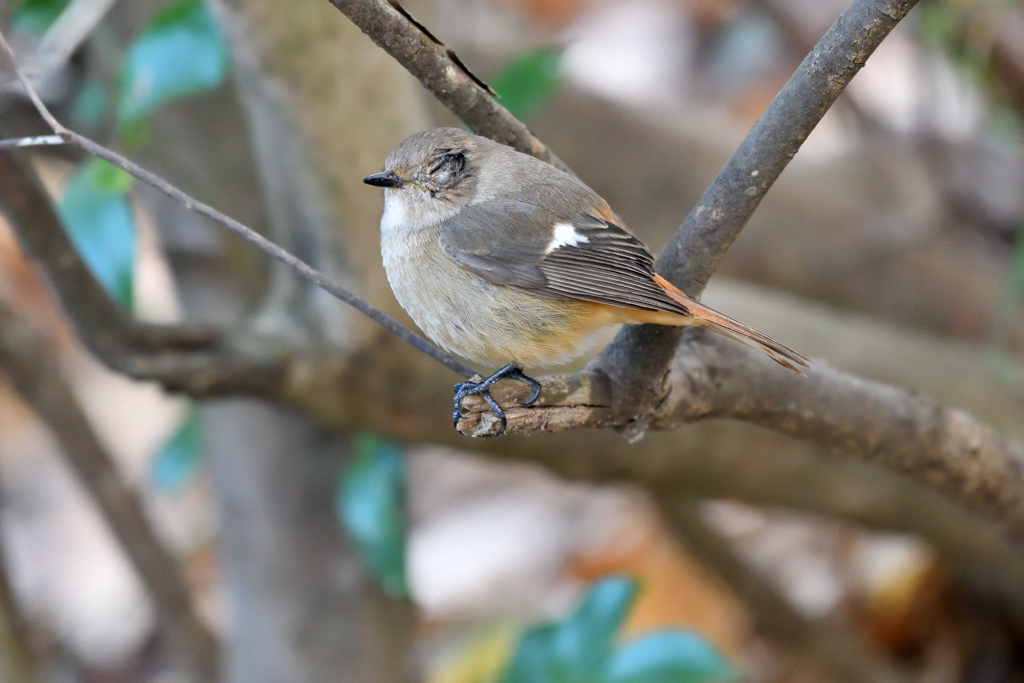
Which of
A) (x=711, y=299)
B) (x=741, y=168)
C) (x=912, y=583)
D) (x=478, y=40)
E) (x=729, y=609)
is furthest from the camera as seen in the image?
(x=729, y=609)

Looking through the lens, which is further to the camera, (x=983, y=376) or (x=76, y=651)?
(x=76, y=651)

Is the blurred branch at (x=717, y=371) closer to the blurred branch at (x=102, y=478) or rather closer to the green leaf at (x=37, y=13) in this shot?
the blurred branch at (x=102, y=478)

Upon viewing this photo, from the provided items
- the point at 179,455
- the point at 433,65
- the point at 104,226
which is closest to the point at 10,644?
the point at 179,455

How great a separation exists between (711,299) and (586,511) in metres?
2.64

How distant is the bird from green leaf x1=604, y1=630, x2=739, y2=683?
1051 mm

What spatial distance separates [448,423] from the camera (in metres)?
2.48

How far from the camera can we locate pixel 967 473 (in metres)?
2.05

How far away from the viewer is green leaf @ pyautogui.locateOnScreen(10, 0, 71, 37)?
2.43 metres

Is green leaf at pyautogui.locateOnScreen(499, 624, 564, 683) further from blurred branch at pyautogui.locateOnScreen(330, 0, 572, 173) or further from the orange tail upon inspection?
blurred branch at pyautogui.locateOnScreen(330, 0, 572, 173)

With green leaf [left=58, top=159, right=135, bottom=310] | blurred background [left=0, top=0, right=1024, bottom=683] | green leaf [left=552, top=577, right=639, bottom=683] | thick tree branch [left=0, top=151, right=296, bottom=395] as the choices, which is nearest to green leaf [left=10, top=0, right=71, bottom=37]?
blurred background [left=0, top=0, right=1024, bottom=683]

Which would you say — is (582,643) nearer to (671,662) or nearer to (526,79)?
(671,662)

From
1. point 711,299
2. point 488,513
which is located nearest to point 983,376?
point 711,299

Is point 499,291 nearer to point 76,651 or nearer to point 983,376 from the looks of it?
point 983,376

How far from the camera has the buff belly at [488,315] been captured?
174 centimetres
